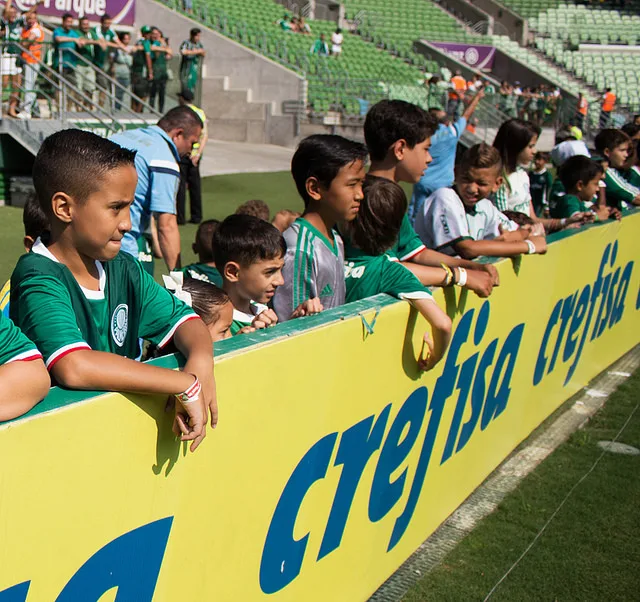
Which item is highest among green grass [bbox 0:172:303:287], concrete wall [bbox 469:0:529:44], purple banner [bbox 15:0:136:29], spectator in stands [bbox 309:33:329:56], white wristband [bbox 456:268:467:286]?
concrete wall [bbox 469:0:529:44]

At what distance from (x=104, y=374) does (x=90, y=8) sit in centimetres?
1904

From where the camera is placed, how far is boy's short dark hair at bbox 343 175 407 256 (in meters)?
3.42

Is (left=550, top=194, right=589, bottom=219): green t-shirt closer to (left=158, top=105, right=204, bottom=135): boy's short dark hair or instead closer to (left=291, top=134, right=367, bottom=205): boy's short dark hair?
(left=158, top=105, right=204, bottom=135): boy's short dark hair

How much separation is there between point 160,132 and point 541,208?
527 cm

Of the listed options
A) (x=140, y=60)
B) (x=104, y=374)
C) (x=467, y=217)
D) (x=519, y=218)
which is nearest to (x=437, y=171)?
(x=519, y=218)

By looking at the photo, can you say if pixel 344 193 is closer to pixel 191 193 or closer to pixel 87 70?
pixel 191 193

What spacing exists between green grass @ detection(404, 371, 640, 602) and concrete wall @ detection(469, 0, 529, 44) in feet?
119

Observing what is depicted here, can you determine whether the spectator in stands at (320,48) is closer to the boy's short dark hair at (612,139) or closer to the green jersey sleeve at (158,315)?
the boy's short dark hair at (612,139)

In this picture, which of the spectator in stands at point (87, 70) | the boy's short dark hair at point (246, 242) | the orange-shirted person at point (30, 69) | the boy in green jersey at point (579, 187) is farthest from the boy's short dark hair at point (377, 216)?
the spectator in stands at point (87, 70)

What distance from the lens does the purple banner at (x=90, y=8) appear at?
18.3m

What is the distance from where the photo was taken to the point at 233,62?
23234 millimetres

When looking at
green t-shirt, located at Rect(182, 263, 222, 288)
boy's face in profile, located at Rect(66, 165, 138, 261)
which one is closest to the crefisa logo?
boy's face in profile, located at Rect(66, 165, 138, 261)

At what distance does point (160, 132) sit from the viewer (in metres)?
5.07

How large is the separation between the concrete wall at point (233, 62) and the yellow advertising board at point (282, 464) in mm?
18686
